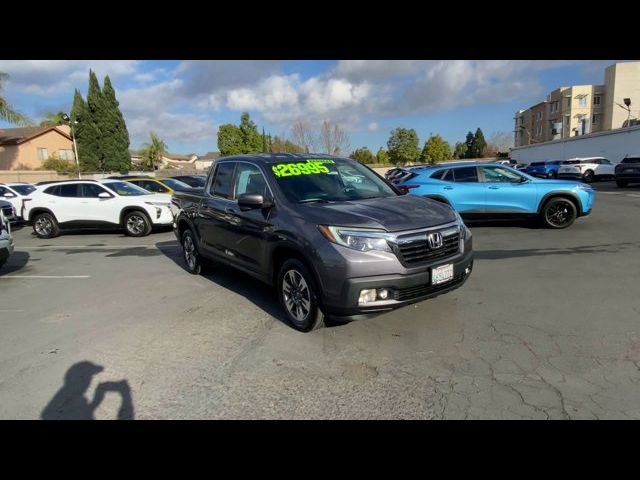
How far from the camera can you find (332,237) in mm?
3762

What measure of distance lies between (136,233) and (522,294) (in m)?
10.1

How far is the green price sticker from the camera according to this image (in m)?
4.87

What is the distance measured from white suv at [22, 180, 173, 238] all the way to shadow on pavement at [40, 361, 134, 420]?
8451 mm

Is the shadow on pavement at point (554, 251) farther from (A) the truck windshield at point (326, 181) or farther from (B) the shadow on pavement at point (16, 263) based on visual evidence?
(B) the shadow on pavement at point (16, 263)

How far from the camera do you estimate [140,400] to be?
125 inches

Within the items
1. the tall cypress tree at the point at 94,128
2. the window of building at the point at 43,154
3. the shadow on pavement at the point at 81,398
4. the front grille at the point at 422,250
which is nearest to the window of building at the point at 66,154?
the window of building at the point at 43,154

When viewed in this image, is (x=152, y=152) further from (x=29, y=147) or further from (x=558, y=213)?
(x=558, y=213)

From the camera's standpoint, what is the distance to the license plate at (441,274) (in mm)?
3869

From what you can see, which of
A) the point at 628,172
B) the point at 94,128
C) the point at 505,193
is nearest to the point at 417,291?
the point at 505,193

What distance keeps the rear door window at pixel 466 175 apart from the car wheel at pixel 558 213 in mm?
1745

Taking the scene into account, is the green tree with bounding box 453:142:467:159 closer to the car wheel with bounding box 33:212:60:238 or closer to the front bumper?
the car wheel with bounding box 33:212:60:238
